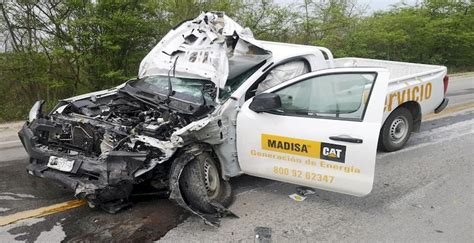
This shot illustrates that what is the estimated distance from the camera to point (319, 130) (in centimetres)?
379

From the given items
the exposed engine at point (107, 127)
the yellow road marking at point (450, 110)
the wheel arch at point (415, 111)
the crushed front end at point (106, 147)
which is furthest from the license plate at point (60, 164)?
the yellow road marking at point (450, 110)

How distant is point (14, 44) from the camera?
9789mm

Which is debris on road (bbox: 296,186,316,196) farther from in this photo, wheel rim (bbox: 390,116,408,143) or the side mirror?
wheel rim (bbox: 390,116,408,143)

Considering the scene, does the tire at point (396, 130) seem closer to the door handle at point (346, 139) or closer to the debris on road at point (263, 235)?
the door handle at point (346, 139)

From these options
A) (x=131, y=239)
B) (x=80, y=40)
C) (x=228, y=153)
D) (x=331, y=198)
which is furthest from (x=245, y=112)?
(x=80, y=40)

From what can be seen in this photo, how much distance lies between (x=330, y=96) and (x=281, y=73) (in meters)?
0.98

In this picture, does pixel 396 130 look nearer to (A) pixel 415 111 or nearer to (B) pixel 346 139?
(A) pixel 415 111

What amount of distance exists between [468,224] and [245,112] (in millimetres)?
2413

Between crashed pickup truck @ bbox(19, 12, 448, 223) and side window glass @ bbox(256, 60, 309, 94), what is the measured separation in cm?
1

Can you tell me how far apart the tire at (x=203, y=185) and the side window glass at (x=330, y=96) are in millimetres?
963

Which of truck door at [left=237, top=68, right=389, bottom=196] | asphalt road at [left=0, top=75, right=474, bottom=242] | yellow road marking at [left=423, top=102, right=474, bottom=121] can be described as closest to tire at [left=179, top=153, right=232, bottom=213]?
asphalt road at [left=0, top=75, right=474, bottom=242]

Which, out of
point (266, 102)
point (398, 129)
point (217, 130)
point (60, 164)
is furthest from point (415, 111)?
point (60, 164)

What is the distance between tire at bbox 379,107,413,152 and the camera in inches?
230

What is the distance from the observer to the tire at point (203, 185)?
3715mm
